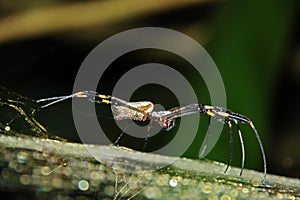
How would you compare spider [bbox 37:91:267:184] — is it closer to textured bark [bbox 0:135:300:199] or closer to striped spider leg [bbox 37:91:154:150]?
striped spider leg [bbox 37:91:154:150]

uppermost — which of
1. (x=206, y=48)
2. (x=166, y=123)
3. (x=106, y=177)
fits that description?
(x=206, y=48)

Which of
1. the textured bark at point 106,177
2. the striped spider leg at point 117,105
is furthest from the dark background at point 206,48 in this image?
the textured bark at point 106,177

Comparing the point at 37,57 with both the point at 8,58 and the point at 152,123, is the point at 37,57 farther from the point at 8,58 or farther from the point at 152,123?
the point at 152,123

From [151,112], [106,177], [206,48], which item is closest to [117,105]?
[151,112]

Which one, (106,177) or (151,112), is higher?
(151,112)

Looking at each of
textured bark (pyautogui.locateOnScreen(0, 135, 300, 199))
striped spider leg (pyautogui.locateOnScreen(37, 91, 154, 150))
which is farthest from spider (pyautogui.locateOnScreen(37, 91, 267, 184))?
textured bark (pyautogui.locateOnScreen(0, 135, 300, 199))

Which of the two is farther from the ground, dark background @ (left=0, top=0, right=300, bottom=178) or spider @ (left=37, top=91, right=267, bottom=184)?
dark background @ (left=0, top=0, right=300, bottom=178)

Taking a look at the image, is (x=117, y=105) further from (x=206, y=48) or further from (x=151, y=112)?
(x=206, y=48)

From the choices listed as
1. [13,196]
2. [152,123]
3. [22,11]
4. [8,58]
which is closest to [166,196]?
[13,196]

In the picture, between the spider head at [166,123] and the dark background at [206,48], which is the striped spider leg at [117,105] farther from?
the dark background at [206,48]
